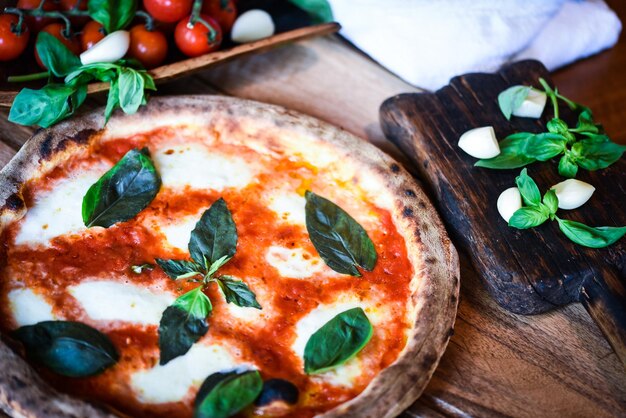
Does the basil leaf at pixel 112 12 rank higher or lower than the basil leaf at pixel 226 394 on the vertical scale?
higher

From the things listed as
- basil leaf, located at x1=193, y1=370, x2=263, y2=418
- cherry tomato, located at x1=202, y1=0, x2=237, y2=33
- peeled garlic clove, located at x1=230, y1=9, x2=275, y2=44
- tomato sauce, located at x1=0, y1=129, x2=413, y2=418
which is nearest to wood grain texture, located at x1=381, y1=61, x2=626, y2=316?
tomato sauce, located at x1=0, y1=129, x2=413, y2=418

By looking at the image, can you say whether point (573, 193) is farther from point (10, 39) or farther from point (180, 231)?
point (10, 39)

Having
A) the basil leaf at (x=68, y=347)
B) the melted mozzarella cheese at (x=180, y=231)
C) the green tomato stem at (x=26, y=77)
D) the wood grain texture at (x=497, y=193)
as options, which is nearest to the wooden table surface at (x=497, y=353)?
the wood grain texture at (x=497, y=193)

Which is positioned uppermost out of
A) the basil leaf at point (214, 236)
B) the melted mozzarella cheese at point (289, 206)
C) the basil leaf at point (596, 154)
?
the basil leaf at point (596, 154)

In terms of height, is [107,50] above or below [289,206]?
above

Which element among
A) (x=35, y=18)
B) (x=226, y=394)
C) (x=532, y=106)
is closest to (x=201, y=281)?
(x=226, y=394)

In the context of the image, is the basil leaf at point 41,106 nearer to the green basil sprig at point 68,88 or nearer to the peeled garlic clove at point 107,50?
the green basil sprig at point 68,88

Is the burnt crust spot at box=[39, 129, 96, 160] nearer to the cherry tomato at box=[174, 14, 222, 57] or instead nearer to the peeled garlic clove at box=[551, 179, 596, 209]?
the cherry tomato at box=[174, 14, 222, 57]

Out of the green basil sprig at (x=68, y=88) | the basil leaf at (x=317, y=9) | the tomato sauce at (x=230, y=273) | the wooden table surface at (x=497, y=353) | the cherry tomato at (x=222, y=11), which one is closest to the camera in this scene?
the tomato sauce at (x=230, y=273)
